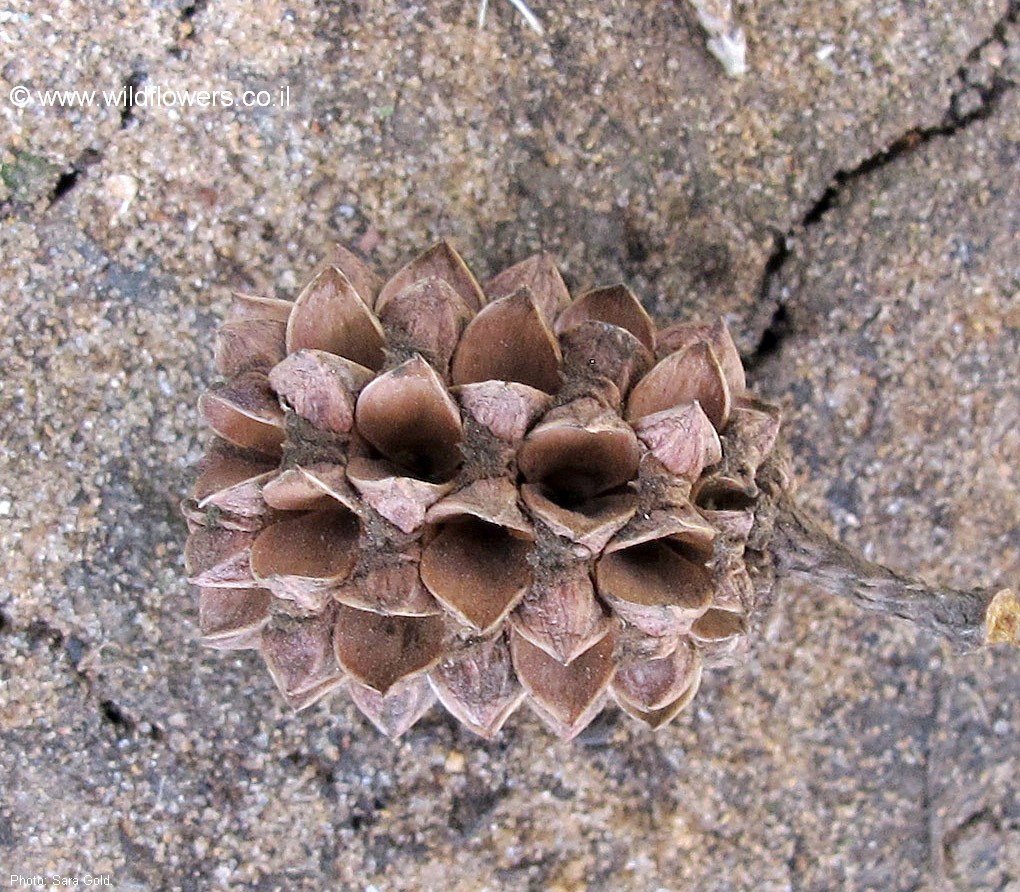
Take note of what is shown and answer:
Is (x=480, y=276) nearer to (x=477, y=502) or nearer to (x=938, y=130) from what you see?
(x=477, y=502)

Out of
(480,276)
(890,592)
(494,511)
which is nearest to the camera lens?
(494,511)

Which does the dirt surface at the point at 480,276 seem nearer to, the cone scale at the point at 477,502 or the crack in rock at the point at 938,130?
the crack in rock at the point at 938,130

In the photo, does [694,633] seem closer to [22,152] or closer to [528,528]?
[528,528]

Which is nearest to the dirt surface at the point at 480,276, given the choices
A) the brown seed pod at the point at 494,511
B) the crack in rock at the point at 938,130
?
the crack in rock at the point at 938,130

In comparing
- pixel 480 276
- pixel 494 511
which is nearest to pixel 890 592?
pixel 494 511

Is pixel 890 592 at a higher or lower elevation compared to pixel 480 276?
higher

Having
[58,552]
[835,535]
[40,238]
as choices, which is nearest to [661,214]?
[835,535]
